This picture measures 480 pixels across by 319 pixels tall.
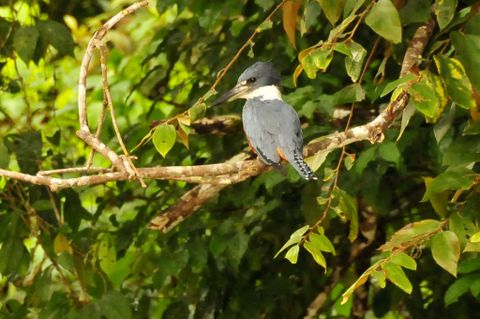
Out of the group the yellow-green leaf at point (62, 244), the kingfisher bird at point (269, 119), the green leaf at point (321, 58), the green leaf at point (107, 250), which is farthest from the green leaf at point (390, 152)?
the green leaf at point (107, 250)

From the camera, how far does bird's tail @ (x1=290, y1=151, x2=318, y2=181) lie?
3047 millimetres

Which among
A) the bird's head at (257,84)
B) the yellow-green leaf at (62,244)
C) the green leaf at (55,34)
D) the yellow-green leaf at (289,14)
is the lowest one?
the yellow-green leaf at (62,244)

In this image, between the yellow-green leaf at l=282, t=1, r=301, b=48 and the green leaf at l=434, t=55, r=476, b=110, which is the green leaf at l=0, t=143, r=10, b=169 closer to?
the yellow-green leaf at l=282, t=1, r=301, b=48

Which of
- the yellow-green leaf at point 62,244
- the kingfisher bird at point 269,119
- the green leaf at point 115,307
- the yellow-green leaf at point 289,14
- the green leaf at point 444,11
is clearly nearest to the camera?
the green leaf at point 444,11

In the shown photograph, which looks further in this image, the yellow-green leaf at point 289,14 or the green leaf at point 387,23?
the yellow-green leaf at point 289,14

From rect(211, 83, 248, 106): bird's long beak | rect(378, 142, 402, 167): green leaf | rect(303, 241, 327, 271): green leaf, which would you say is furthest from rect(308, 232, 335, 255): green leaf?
rect(211, 83, 248, 106): bird's long beak

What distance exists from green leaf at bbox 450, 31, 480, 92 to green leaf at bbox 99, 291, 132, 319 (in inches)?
62.6

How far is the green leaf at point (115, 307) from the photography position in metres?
3.83

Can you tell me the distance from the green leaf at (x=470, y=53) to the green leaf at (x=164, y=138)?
2.42 feet

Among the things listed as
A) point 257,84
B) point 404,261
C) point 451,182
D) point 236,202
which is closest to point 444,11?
point 451,182

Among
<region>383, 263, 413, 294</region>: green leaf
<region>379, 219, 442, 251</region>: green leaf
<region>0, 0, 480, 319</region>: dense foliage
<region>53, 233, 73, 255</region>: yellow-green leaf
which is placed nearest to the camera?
<region>383, 263, 413, 294</region>: green leaf

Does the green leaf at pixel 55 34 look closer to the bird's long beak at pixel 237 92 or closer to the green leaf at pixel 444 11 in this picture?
the bird's long beak at pixel 237 92

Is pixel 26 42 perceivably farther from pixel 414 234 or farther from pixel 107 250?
pixel 414 234

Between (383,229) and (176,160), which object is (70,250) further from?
(383,229)
